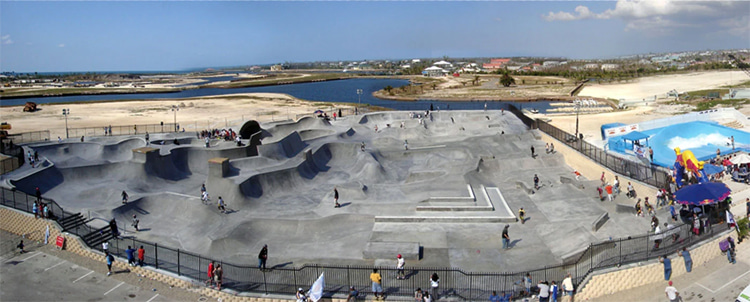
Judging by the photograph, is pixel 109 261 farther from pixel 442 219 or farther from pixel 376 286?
pixel 442 219

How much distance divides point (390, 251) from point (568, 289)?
6.43 m

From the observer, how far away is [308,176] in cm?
2903

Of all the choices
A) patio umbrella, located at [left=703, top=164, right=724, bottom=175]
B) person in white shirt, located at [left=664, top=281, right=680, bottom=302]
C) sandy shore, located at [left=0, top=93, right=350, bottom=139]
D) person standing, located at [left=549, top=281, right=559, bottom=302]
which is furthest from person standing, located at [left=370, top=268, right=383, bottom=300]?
sandy shore, located at [left=0, top=93, right=350, bottom=139]

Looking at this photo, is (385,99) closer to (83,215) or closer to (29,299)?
(83,215)

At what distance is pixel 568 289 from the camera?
48.0 feet

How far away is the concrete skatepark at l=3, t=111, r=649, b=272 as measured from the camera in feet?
63.2

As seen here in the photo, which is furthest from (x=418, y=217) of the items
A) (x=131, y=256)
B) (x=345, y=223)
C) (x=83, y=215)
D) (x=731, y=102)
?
(x=731, y=102)

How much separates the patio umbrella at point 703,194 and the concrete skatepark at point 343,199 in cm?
214

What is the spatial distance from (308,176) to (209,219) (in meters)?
7.78

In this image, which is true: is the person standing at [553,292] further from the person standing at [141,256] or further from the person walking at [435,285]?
the person standing at [141,256]

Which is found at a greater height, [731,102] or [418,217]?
[731,102]

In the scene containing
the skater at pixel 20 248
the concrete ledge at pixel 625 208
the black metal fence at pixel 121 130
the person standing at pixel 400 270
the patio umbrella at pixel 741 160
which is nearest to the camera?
the person standing at pixel 400 270

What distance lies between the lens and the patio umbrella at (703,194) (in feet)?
58.8

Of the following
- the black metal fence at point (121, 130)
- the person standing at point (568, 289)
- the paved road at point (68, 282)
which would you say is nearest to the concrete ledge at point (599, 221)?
the person standing at point (568, 289)
